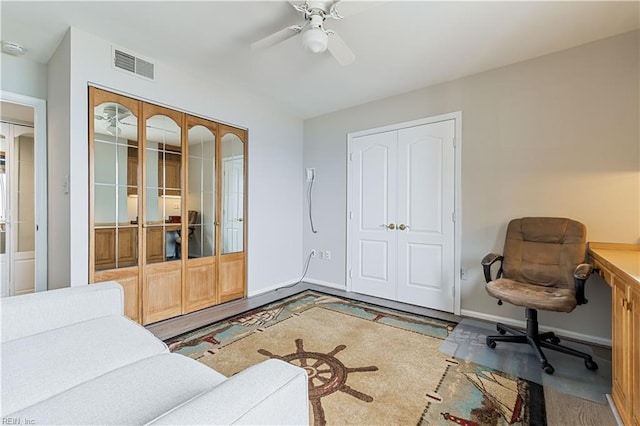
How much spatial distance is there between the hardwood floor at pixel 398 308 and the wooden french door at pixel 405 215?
0.68ft

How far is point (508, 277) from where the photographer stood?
8.63 ft

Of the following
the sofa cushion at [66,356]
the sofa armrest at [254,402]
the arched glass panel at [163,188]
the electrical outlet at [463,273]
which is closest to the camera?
the sofa armrest at [254,402]

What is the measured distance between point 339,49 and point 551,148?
215 cm

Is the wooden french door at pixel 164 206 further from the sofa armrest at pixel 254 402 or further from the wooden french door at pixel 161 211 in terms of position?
the sofa armrest at pixel 254 402

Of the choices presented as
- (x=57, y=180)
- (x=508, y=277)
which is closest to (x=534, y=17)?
(x=508, y=277)

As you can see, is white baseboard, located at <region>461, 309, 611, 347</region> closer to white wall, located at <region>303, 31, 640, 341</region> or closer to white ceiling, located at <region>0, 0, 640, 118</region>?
white wall, located at <region>303, 31, 640, 341</region>

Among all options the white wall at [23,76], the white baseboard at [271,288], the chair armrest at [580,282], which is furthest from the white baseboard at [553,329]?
the white wall at [23,76]

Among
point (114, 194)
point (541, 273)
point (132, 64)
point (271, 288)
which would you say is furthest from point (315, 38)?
point (271, 288)

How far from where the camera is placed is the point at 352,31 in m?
2.37

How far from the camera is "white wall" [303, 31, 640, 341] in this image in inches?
95.2

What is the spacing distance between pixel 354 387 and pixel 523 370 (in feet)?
4.04

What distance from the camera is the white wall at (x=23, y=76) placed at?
8.61 ft

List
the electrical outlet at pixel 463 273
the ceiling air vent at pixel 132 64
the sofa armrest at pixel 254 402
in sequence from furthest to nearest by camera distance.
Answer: the electrical outlet at pixel 463 273 → the ceiling air vent at pixel 132 64 → the sofa armrest at pixel 254 402

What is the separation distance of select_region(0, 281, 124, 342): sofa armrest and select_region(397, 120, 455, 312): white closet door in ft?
9.63
